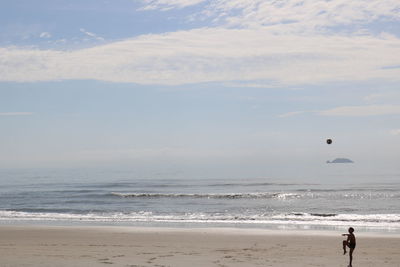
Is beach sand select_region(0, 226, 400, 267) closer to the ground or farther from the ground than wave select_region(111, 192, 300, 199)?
closer to the ground

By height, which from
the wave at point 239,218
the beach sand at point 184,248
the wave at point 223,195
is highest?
the wave at point 223,195

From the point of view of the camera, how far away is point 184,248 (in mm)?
20500

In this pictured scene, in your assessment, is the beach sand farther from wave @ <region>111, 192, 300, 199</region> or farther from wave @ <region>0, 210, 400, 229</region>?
wave @ <region>111, 192, 300, 199</region>

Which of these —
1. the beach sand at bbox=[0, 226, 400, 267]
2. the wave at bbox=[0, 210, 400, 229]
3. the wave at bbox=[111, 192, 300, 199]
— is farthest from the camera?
the wave at bbox=[111, 192, 300, 199]

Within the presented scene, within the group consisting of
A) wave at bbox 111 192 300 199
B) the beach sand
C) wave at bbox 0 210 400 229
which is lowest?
the beach sand

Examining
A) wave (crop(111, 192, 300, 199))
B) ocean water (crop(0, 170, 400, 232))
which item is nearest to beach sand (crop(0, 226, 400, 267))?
ocean water (crop(0, 170, 400, 232))

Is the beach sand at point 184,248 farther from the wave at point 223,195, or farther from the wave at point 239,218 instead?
the wave at point 223,195

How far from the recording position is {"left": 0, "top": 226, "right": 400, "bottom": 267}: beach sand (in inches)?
681

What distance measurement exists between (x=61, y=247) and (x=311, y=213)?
71.0 feet

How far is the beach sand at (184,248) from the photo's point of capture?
1730 cm

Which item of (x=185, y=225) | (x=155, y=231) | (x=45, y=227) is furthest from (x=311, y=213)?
(x=45, y=227)

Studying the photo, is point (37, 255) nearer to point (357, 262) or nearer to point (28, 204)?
point (357, 262)

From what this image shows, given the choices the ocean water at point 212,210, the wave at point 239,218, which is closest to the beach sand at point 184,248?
the ocean water at point 212,210

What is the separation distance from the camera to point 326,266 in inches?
656
